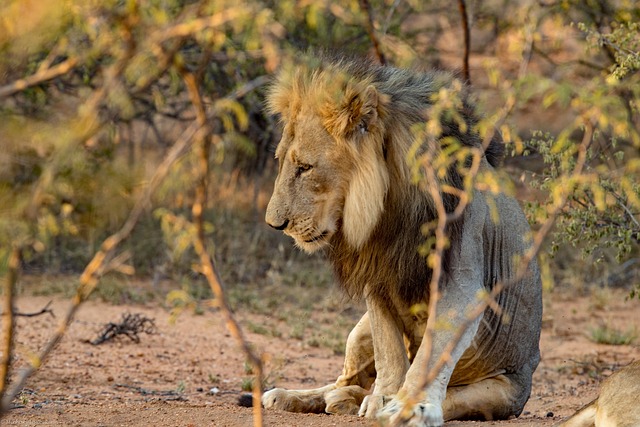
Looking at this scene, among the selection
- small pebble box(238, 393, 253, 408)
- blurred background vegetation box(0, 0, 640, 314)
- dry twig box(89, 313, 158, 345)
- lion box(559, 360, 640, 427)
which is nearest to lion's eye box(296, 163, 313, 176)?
blurred background vegetation box(0, 0, 640, 314)

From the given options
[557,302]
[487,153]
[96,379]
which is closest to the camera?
[487,153]

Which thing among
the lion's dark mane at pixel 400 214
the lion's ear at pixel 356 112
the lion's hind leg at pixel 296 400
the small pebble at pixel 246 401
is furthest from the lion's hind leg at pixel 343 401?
the lion's ear at pixel 356 112

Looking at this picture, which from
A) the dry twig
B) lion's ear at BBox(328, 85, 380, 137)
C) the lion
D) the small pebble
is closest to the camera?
the lion

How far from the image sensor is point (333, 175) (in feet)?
13.9

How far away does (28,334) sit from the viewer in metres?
6.74

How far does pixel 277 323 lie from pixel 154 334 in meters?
1.16

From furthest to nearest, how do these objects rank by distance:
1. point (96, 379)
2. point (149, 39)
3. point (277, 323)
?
point (277, 323) → point (96, 379) → point (149, 39)

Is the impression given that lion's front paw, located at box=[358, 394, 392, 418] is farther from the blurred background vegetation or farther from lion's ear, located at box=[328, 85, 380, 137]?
lion's ear, located at box=[328, 85, 380, 137]

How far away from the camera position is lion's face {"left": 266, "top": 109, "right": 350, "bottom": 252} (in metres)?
4.18

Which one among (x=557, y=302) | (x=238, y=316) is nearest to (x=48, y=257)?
(x=238, y=316)

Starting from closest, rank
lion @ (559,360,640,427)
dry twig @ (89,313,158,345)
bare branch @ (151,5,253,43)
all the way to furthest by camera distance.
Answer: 1. bare branch @ (151,5,253,43)
2. lion @ (559,360,640,427)
3. dry twig @ (89,313,158,345)

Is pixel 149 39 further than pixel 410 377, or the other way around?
pixel 410 377

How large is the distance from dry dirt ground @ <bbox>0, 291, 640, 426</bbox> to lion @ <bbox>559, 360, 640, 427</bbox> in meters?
0.42

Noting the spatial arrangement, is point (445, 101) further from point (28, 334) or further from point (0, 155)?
point (28, 334)
